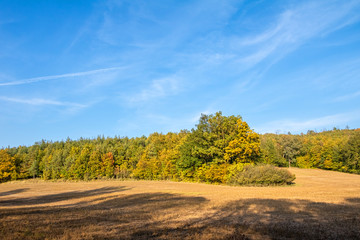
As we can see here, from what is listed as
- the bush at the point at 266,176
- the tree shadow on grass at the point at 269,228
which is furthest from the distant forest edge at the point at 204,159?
the tree shadow on grass at the point at 269,228

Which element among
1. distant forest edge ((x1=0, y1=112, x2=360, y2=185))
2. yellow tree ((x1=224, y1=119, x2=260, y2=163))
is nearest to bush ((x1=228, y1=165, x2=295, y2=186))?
distant forest edge ((x1=0, y1=112, x2=360, y2=185))

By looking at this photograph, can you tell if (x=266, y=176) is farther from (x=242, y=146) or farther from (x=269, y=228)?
(x=269, y=228)

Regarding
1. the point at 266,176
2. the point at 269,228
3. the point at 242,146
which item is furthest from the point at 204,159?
the point at 269,228

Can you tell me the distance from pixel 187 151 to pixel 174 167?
12.8m

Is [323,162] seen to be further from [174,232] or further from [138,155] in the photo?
[174,232]

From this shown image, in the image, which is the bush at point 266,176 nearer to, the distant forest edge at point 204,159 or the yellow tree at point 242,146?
the distant forest edge at point 204,159

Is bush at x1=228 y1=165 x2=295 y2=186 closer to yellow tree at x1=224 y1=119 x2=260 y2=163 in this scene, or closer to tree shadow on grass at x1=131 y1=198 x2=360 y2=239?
yellow tree at x1=224 y1=119 x2=260 y2=163

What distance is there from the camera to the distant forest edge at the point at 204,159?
46844 mm

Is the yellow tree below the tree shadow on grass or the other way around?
the other way around

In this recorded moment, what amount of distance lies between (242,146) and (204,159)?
1220 centimetres

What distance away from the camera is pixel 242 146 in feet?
153

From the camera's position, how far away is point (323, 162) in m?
89.9

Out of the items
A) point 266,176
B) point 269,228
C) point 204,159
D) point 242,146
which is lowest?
point 266,176

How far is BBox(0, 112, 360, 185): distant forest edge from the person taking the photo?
46844 mm
